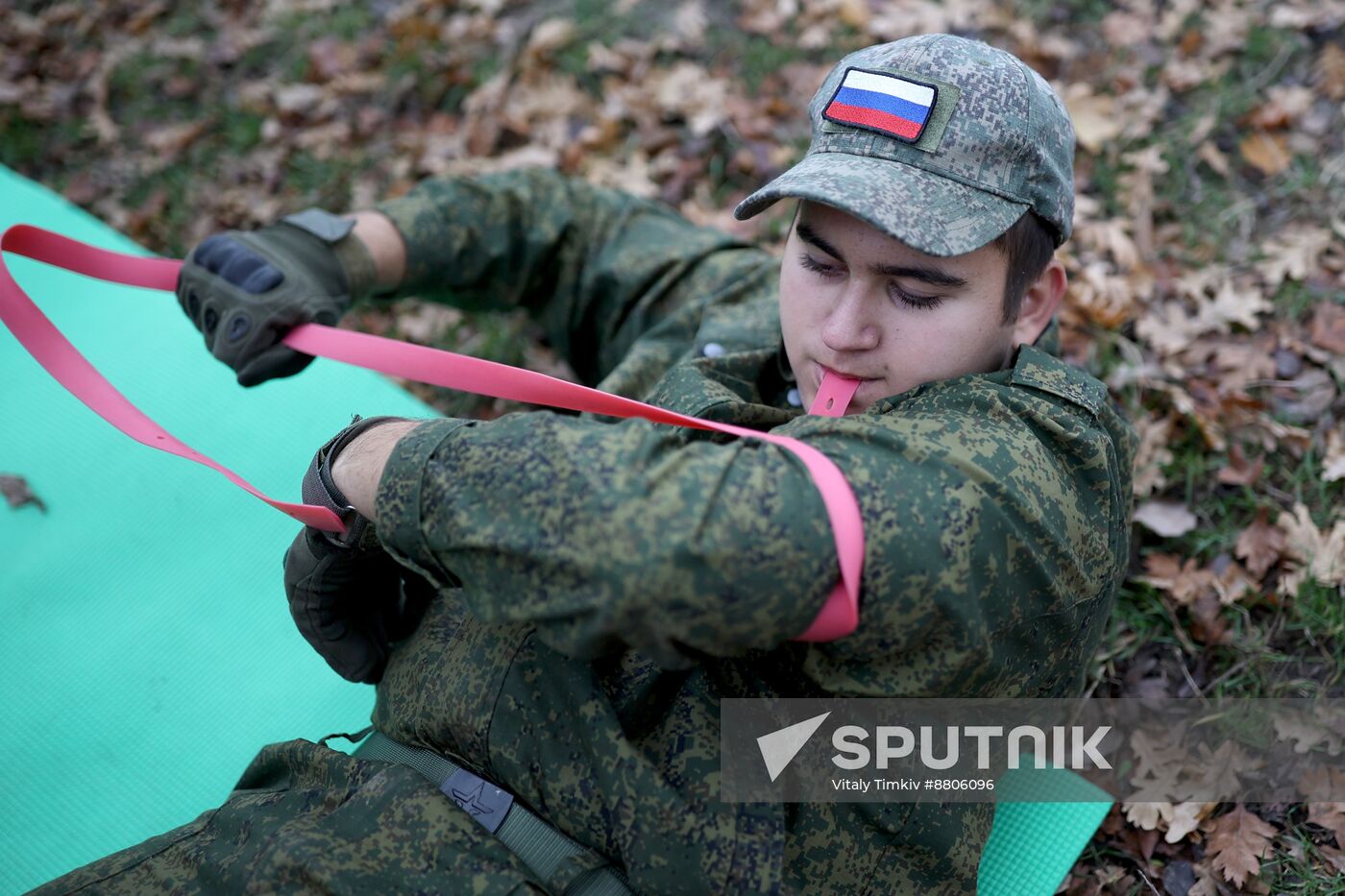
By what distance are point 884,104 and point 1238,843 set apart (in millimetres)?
1684

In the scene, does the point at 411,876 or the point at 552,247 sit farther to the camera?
the point at 552,247

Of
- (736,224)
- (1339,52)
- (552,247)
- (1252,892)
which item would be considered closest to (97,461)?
(552,247)

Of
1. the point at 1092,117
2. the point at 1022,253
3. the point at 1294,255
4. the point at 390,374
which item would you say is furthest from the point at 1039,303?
the point at 1092,117

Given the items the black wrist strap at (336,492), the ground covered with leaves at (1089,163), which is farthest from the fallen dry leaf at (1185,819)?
the black wrist strap at (336,492)

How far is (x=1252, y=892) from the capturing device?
6.98ft

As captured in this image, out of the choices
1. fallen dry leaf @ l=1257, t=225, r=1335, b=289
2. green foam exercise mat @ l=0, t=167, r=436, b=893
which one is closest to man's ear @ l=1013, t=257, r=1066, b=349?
fallen dry leaf @ l=1257, t=225, r=1335, b=289

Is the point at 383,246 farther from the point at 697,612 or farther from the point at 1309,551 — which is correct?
the point at 1309,551

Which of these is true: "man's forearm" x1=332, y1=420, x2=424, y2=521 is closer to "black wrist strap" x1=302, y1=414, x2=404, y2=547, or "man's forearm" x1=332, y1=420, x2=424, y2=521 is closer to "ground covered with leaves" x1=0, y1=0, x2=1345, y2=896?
"black wrist strap" x1=302, y1=414, x2=404, y2=547

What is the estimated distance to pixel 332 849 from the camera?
169 cm

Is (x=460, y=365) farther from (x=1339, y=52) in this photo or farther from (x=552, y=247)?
(x=1339, y=52)

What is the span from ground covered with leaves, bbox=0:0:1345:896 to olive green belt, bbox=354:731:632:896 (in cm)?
116

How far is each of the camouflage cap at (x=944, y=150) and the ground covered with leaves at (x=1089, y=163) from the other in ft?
4.12

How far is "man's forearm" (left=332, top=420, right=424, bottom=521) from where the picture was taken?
1736mm

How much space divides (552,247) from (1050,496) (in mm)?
1665
